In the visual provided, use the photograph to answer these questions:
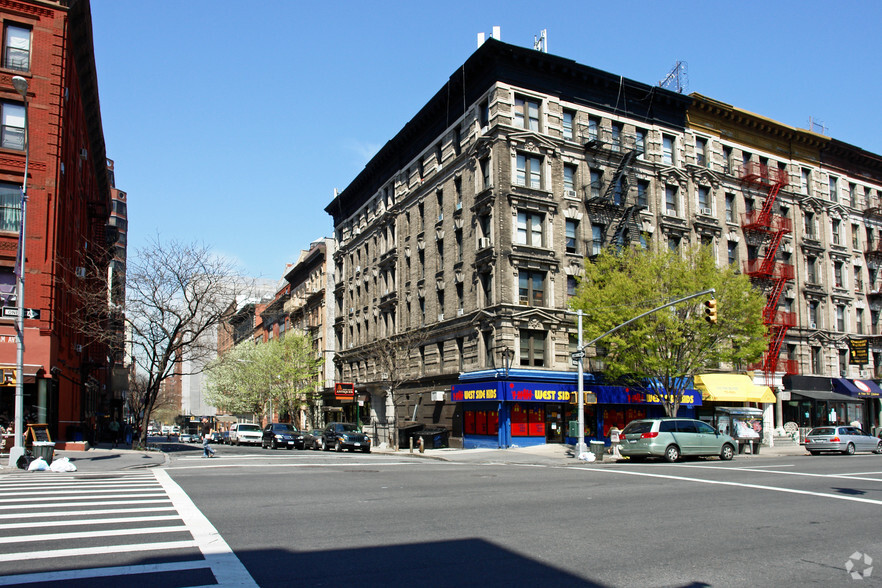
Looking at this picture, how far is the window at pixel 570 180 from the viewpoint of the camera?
4075 centimetres

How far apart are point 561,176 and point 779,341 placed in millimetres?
20867

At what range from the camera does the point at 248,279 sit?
1556 inches

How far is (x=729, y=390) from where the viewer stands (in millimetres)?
42531

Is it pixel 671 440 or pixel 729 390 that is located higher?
pixel 729 390

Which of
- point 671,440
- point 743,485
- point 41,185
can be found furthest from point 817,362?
point 41,185

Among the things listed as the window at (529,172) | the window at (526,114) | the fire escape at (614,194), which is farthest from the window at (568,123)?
the window at (529,172)

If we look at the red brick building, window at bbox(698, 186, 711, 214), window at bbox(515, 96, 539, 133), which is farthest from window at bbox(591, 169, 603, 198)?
the red brick building

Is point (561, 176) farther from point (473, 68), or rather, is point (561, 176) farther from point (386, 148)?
point (386, 148)

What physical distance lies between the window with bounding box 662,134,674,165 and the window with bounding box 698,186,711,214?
308 centimetres

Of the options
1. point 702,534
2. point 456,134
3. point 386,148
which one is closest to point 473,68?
point 456,134

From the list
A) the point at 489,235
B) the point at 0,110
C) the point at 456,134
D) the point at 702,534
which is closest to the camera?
the point at 702,534

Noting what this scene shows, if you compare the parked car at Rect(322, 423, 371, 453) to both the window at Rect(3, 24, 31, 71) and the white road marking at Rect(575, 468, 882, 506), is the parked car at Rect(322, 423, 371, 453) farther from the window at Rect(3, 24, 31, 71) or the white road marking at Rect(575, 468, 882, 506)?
the window at Rect(3, 24, 31, 71)

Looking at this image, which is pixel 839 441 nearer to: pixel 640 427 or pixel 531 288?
pixel 640 427

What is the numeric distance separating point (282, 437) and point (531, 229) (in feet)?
70.0
